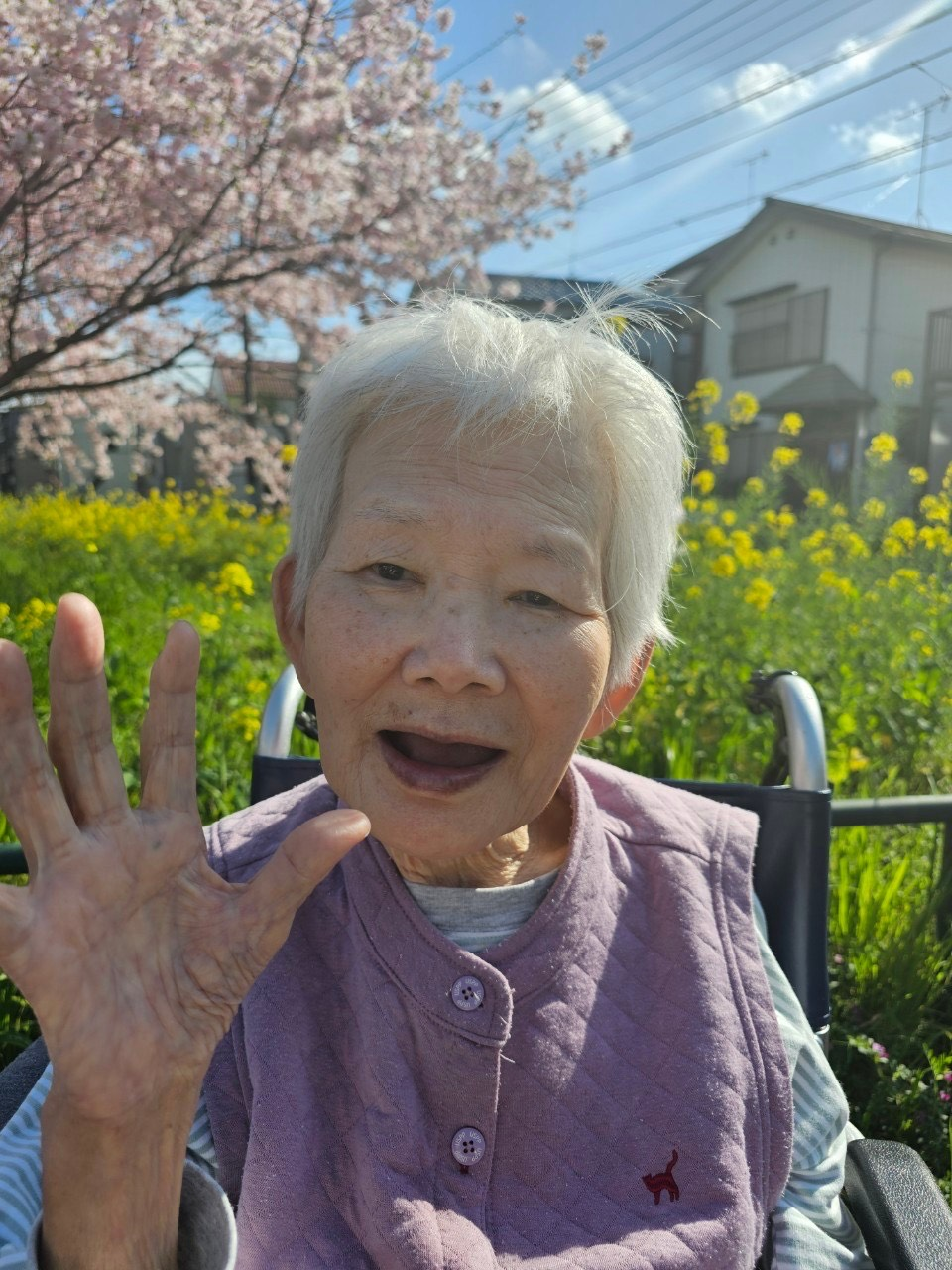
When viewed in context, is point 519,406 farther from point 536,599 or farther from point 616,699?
point 616,699

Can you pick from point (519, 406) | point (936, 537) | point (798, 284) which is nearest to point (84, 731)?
Result: point (519, 406)

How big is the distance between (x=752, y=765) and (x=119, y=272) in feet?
13.4

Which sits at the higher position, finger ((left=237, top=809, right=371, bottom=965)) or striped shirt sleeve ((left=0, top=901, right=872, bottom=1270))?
finger ((left=237, top=809, right=371, bottom=965))

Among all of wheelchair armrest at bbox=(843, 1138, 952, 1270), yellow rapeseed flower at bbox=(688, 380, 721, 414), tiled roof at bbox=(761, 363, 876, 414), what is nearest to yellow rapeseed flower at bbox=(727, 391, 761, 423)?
yellow rapeseed flower at bbox=(688, 380, 721, 414)

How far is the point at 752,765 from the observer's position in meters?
→ 3.23

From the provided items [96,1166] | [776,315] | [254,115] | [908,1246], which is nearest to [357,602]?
[96,1166]

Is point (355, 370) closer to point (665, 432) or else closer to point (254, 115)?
point (665, 432)

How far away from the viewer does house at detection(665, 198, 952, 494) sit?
23.9 ft

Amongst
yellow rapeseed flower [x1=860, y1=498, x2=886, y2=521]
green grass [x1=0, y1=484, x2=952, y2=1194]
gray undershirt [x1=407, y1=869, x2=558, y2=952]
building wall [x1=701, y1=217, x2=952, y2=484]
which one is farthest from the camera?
building wall [x1=701, y1=217, x2=952, y2=484]

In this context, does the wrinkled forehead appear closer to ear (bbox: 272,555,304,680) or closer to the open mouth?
ear (bbox: 272,555,304,680)

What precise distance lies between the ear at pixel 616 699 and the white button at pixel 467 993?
14.4 inches

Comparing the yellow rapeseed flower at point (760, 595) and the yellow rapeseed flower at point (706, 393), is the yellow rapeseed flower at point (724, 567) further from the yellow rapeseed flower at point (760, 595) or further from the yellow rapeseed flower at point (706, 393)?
the yellow rapeseed flower at point (706, 393)

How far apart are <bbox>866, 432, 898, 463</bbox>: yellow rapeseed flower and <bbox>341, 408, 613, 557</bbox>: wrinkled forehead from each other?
471 cm

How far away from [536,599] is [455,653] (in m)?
0.15
